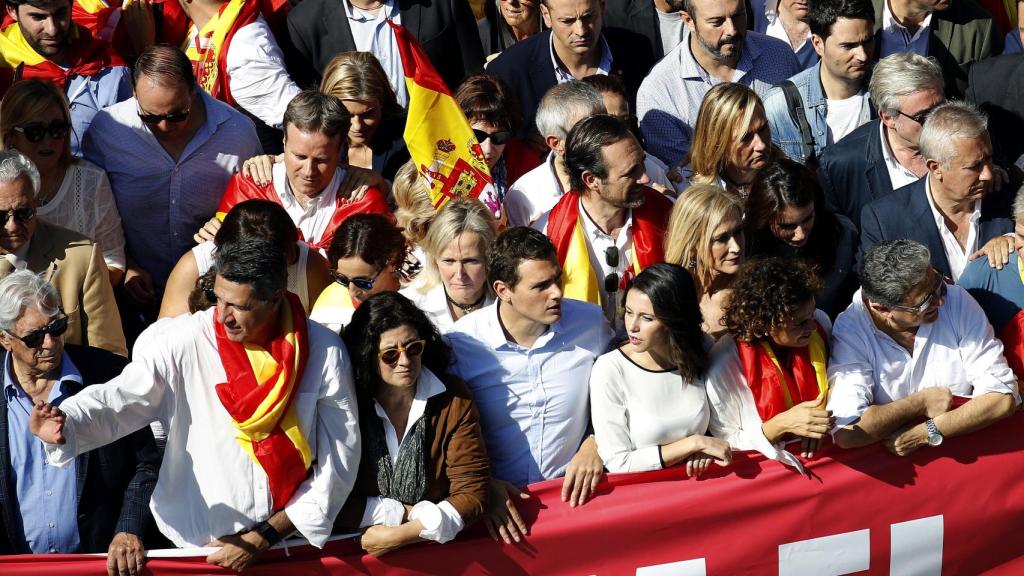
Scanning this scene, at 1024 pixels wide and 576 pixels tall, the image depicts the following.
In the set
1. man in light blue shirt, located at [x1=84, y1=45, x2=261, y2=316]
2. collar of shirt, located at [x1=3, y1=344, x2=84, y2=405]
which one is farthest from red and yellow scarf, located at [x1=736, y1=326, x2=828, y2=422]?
man in light blue shirt, located at [x1=84, y1=45, x2=261, y2=316]

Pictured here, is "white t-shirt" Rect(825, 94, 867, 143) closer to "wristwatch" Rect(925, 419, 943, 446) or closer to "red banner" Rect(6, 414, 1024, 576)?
"red banner" Rect(6, 414, 1024, 576)

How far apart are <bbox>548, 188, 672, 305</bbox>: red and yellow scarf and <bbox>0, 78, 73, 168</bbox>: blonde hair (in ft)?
7.90

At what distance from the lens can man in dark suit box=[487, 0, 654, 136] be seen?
27.7 feet

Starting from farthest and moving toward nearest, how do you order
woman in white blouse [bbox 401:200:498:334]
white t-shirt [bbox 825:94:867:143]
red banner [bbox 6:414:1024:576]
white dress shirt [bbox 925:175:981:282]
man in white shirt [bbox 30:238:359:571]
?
white t-shirt [bbox 825:94:867:143]
white dress shirt [bbox 925:175:981:282]
woman in white blouse [bbox 401:200:498:334]
red banner [bbox 6:414:1024:576]
man in white shirt [bbox 30:238:359:571]

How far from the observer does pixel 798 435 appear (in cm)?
609

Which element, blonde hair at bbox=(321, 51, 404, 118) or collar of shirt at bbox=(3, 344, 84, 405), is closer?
collar of shirt at bbox=(3, 344, 84, 405)

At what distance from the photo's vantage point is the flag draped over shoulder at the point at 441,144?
707cm

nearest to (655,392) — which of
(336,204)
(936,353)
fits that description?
(936,353)

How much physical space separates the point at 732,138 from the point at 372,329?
8.26ft

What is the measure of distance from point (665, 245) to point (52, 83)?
300 cm

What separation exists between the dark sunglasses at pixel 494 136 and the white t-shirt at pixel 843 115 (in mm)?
1914

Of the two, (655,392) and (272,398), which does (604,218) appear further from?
(272,398)

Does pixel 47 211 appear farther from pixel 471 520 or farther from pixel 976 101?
pixel 976 101

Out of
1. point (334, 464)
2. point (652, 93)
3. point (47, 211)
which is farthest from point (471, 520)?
point (652, 93)
